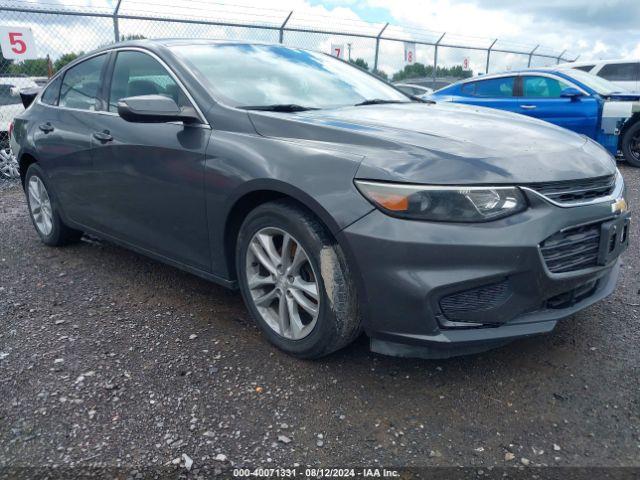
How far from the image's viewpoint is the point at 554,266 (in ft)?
7.46

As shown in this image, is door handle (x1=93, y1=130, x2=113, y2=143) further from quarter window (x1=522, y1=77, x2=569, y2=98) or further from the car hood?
quarter window (x1=522, y1=77, x2=569, y2=98)

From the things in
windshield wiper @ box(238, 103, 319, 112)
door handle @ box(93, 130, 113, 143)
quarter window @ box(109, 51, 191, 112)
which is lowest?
door handle @ box(93, 130, 113, 143)

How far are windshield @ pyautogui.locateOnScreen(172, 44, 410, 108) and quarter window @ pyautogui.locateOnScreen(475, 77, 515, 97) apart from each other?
5.99 m

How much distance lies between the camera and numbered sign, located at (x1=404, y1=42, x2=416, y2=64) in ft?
42.7

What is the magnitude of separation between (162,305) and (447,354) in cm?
190

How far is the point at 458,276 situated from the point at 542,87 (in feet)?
25.0

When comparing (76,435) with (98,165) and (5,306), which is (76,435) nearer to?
(5,306)

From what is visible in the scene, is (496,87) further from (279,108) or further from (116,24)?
(279,108)

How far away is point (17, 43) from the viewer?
24.9ft

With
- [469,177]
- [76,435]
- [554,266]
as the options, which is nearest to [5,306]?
[76,435]

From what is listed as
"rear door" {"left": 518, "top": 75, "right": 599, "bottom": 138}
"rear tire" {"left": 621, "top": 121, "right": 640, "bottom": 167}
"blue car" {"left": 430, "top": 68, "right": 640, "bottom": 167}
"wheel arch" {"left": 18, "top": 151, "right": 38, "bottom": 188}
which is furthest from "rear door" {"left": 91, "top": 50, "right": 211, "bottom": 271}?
"rear tire" {"left": 621, "top": 121, "right": 640, "bottom": 167}

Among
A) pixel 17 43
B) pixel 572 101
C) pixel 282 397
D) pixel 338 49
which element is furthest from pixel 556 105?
pixel 17 43

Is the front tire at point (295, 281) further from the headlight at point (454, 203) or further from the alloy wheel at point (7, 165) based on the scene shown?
the alloy wheel at point (7, 165)

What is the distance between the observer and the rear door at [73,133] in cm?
383
